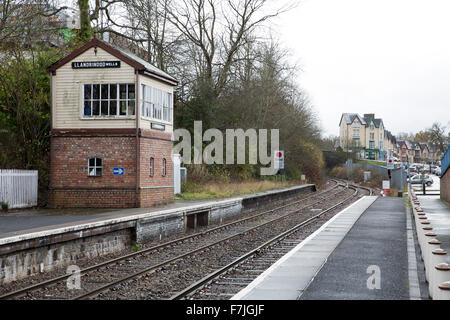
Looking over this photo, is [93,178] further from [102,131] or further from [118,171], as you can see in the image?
[102,131]

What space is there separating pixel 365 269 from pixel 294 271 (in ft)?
4.72

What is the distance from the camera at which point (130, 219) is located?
50.5 ft

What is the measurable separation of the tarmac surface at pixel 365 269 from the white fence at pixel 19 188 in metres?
11.6

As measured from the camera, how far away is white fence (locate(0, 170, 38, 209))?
18.9 meters

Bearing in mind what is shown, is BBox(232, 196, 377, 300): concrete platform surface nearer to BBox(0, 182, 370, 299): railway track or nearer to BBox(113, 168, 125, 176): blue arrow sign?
BBox(0, 182, 370, 299): railway track

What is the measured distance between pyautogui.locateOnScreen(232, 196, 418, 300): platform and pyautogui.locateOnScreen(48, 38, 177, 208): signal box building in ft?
24.2

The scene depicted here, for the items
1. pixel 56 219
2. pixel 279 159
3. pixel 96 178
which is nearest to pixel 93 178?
pixel 96 178

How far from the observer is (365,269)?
10.6 m

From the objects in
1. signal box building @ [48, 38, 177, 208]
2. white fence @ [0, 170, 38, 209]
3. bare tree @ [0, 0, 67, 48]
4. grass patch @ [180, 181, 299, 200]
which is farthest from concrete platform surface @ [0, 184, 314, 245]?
bare tree @ [0, 0, 67, 48]

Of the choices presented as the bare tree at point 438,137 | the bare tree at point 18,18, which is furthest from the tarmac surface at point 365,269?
the bare tree at point 438,137

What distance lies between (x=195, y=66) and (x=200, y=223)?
21.1m

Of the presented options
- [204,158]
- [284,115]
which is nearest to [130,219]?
[204,158]

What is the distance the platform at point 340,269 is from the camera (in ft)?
27.9
